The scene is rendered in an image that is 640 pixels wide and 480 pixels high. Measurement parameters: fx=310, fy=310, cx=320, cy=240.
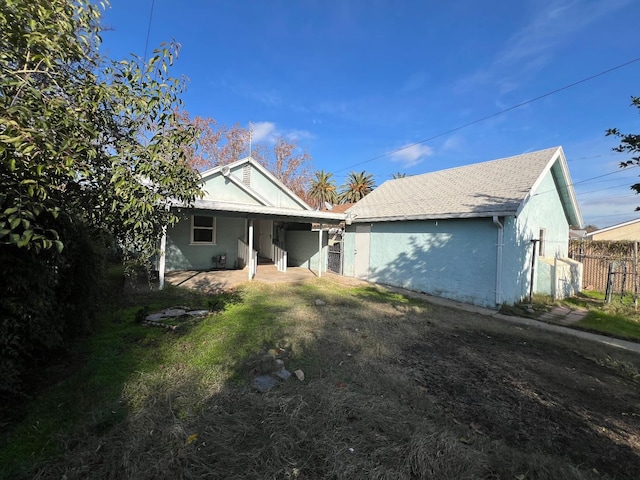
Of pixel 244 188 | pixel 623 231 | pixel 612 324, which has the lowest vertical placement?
pixel 612 324

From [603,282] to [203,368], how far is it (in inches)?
629

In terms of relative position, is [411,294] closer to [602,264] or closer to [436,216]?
[436,216]

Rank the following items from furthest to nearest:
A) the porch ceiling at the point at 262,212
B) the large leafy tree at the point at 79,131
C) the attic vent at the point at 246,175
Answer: the attic vent at the point at 246,175 → the porch ceiling at the point at 262,212 → the large leafy tree at the point at 79,131

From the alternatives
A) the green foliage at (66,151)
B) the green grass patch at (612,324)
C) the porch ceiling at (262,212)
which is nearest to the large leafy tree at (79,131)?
the green foliage at (66,151)

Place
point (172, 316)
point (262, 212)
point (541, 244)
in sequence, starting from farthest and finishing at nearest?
1. point (541, 244)
2. point (262, 212)
3. point (172, 316)

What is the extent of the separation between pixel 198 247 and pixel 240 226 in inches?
78.8

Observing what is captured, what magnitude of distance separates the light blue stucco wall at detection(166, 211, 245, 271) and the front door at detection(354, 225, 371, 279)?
522 centimetres

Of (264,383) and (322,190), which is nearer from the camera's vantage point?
(264,383)

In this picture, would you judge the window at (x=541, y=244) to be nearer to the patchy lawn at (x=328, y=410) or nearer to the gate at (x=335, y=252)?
the patchy lawn at (x=328, y=410)

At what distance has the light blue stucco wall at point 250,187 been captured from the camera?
12.8 metres

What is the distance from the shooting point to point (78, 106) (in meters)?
2.65

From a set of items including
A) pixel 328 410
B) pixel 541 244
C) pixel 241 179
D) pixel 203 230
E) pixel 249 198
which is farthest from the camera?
pixel 241 179

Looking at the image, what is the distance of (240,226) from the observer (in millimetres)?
13773

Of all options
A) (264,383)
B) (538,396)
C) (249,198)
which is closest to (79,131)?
(264,383)
